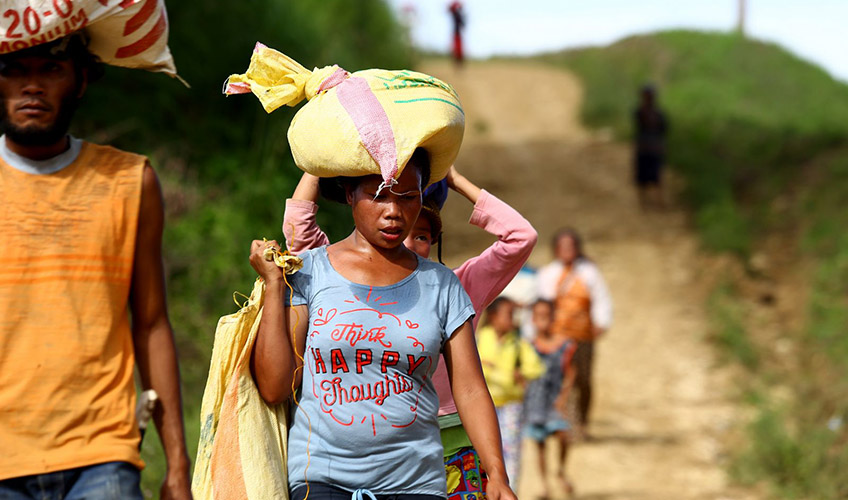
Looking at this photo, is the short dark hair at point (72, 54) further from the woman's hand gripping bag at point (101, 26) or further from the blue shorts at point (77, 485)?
the blue shorts at point (77, 485)

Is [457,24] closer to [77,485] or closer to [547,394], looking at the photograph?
[547,394]

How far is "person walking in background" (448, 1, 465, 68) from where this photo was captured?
24.7 metres

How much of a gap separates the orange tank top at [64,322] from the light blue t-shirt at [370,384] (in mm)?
453

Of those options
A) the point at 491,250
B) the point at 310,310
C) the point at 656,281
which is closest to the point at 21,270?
the point at 310,310

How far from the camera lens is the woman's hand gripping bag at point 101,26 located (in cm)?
285

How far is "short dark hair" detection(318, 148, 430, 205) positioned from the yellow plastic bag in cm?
31

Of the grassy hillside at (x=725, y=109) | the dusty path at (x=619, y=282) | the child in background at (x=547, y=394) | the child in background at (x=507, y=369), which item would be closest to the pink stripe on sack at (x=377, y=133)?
the child in background at (x=507, y=369)

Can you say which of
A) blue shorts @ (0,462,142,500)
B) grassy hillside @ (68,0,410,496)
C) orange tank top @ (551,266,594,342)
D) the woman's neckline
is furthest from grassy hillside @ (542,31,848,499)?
blue shorts @ (0,462,142,500)

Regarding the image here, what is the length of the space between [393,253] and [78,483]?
3.11 ft

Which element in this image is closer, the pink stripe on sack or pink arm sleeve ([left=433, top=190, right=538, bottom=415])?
the pink stripe on sack

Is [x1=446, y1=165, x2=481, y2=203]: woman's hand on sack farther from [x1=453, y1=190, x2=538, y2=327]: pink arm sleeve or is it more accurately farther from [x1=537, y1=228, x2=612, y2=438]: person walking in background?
[x1=537, y1=228, x2=612, y2=438]: person walking in background

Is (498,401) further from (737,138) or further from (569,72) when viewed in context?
(569,72)

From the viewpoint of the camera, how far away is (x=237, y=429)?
2.85 m

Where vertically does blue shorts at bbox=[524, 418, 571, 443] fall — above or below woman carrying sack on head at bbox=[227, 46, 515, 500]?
below
